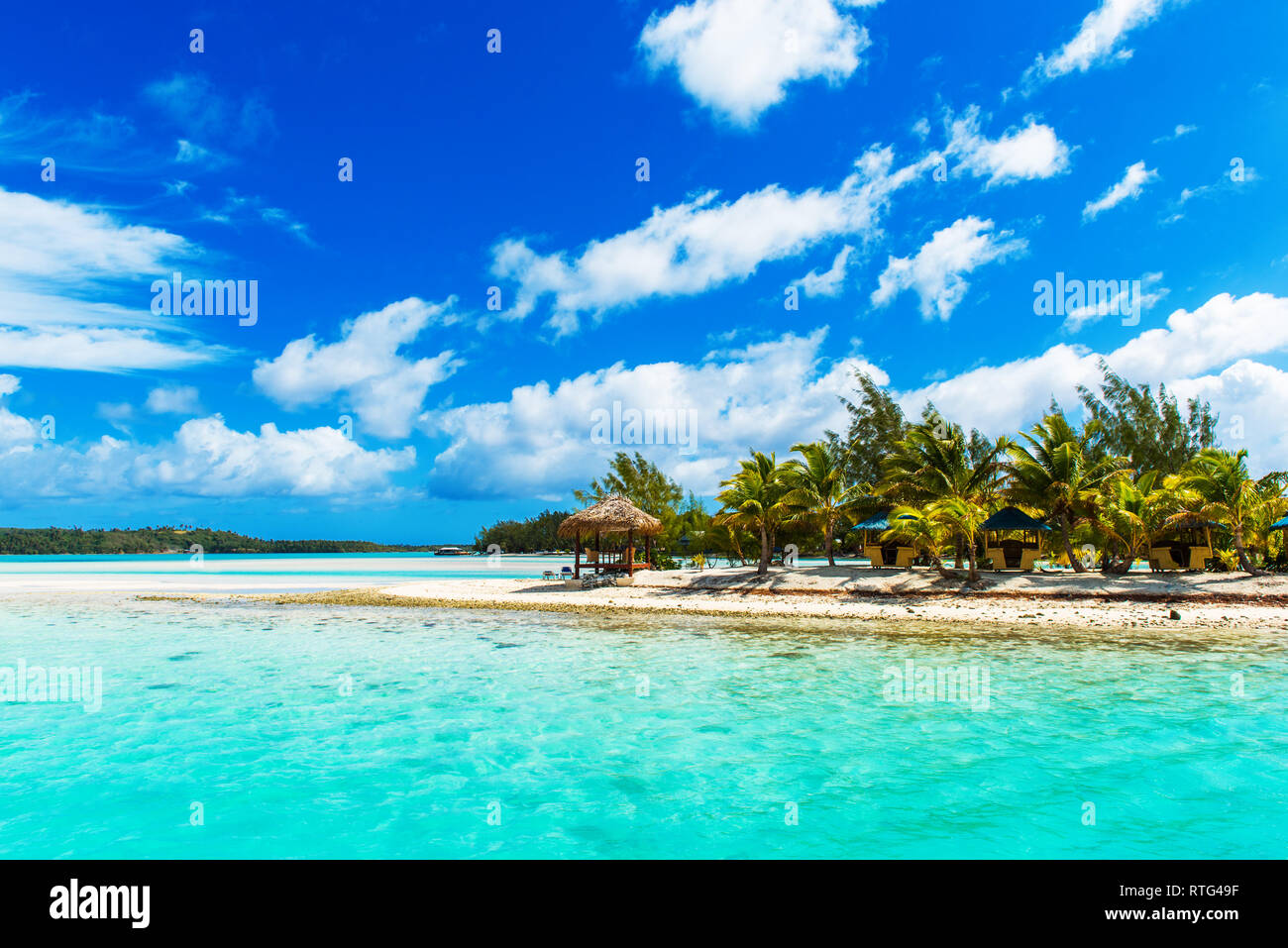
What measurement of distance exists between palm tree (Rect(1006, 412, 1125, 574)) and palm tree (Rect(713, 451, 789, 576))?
7.37m

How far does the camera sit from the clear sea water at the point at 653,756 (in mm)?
4844

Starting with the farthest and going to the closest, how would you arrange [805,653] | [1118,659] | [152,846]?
1. [805,653]
2. [1118,659]
3. [152,846]

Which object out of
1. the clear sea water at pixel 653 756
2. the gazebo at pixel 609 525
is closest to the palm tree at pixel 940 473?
the gazebo at pixel 609 525

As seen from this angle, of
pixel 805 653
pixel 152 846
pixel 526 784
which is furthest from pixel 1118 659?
pixel 152 846

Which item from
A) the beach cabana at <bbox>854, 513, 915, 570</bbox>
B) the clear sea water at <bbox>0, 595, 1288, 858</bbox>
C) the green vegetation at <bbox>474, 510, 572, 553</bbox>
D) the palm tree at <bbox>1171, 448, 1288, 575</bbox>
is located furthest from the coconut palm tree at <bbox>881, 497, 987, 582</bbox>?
the green vegetation at <bbox>474, 510, 572, 553</bbox>

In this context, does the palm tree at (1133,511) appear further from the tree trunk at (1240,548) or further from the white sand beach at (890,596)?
the tree trunk at (1240,548)

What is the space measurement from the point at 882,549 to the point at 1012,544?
14.5 ft

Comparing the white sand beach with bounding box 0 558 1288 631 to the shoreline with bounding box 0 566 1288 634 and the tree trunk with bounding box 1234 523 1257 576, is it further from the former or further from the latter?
the tree trunk with bounding box 1234 523 1257 576

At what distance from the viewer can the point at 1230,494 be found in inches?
734

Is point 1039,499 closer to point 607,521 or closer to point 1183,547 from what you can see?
point 1183,547

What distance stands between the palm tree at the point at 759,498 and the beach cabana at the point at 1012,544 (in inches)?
275
